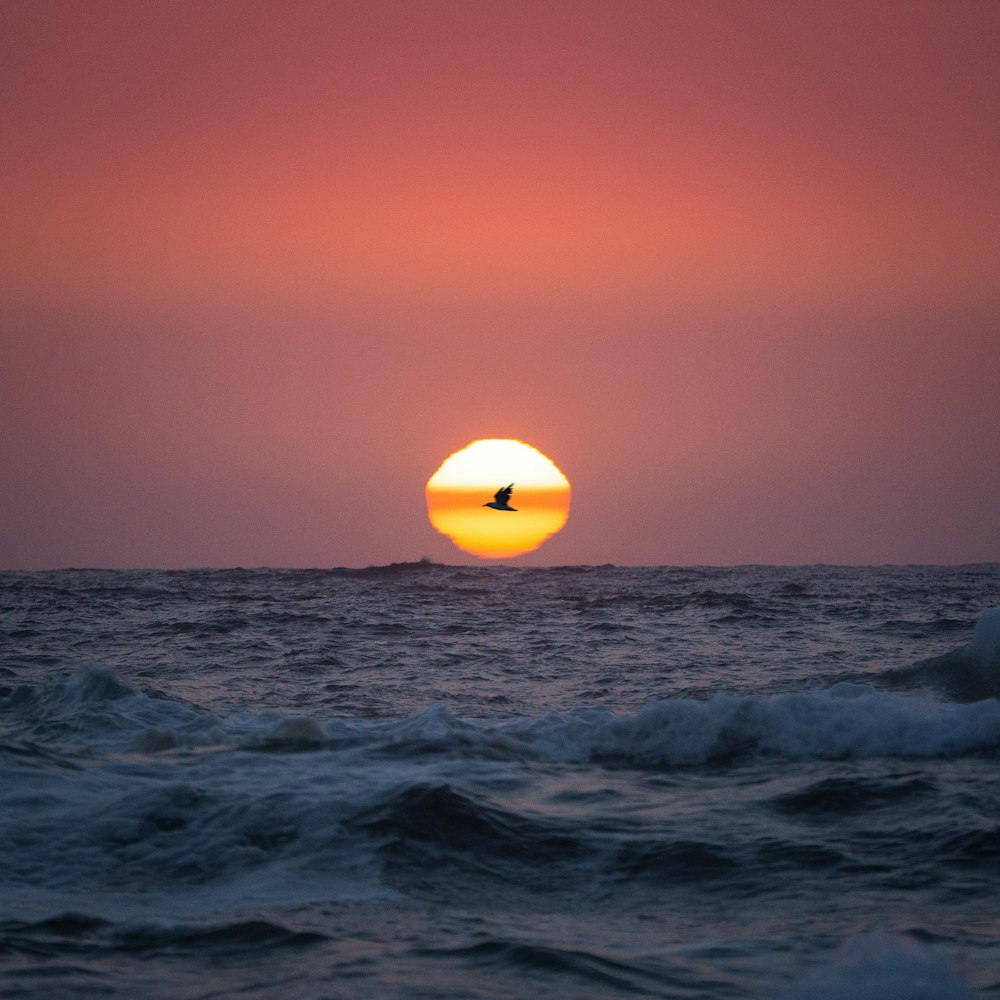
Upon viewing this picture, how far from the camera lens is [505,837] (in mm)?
7312

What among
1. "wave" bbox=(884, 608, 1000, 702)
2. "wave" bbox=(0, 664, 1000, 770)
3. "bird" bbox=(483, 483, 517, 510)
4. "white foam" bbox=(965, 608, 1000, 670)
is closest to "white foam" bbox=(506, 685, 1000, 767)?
"wave" bbox=(0, 664, 1000, 770)

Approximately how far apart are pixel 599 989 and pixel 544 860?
196cm

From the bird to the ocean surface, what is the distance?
1488 centimetres

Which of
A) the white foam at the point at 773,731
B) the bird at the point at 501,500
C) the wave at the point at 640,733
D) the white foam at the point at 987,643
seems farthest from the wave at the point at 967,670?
the bird at the point at 501,500

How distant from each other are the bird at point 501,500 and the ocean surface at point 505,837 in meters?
14.9

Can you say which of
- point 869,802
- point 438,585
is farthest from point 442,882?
point 438,585

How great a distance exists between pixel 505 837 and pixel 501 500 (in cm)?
2355

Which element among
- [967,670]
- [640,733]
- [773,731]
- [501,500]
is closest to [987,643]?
[967,670]

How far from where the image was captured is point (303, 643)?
20922mm

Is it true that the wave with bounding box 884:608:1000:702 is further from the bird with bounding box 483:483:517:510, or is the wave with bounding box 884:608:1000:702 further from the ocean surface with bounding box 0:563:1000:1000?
the bird with bounding box 483:483:517:510

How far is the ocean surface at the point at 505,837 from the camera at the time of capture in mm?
5211

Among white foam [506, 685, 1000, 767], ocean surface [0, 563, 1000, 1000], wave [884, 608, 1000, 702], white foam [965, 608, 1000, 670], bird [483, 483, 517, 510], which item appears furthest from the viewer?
bird [483, 483, 517, 510]

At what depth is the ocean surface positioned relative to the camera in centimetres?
521

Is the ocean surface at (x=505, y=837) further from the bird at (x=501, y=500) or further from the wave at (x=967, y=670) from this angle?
the bird at (x=501, y=500)
